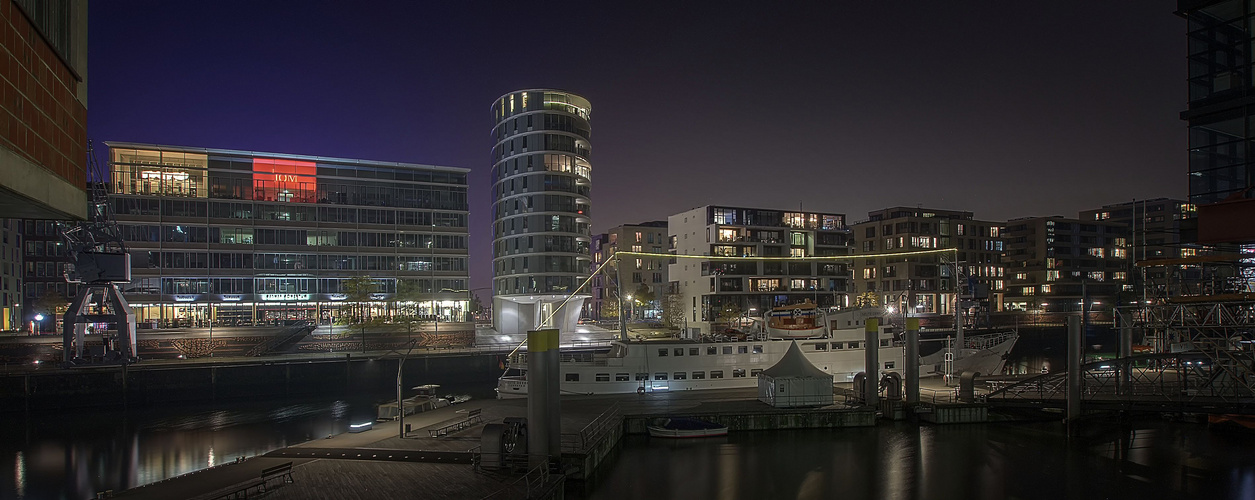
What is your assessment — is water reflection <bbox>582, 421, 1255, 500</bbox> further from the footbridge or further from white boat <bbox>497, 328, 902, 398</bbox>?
white boat <bbox>497, 328, 902, 398</bbox>

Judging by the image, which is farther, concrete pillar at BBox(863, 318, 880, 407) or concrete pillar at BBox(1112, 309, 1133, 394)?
concrete pillar at BBox(863, 318, 880, 407)

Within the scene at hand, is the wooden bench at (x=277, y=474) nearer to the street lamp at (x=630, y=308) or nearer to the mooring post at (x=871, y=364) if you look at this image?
the mooring post at (x=871, y=364)

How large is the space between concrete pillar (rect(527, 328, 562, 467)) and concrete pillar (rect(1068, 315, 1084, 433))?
26.0 metres

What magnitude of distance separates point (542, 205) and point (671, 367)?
3336cm

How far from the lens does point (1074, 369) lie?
33.8 meters

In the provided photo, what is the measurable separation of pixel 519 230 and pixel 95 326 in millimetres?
42465

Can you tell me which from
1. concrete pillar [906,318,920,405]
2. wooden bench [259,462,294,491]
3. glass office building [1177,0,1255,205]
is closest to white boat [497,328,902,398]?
concrete pillar [906,318,920,405]

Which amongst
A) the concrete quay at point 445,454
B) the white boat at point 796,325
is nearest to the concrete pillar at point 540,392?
the concrete quay at point 445,454

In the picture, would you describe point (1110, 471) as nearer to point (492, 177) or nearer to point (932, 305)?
point (492, 177)

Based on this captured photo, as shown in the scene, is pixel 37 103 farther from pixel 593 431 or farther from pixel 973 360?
pixel 973 360

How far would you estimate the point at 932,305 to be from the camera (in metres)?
107

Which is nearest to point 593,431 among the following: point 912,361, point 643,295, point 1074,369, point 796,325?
point 912,361

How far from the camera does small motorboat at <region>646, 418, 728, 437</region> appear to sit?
111ft

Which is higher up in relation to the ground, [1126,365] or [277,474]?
[1126,365]
